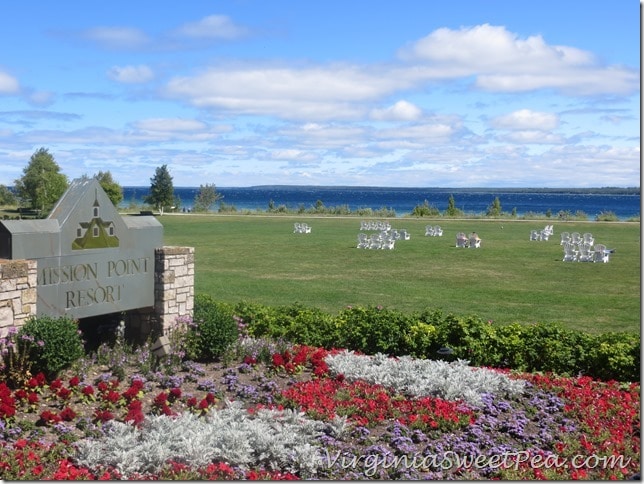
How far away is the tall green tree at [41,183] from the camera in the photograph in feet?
157

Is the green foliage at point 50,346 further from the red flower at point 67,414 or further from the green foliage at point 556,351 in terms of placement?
the green foliage at point 556,351

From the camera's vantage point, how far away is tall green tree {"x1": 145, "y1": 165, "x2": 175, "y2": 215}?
2672 inches

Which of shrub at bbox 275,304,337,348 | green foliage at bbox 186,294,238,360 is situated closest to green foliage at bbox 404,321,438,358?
shrub at bbox 275,304,337,348

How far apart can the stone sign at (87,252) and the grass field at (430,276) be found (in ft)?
19.3

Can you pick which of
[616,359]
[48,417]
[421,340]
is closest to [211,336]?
[48,417]

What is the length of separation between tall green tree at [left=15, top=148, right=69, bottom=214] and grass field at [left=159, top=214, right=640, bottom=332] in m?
16.1

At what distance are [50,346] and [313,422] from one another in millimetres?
3245

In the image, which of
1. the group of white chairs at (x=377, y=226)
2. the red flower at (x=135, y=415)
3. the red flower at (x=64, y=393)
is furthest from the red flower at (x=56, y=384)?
the group of white chairs at (x=377, y=226)

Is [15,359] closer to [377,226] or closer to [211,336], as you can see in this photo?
[211,336]

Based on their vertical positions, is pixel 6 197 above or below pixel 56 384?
above

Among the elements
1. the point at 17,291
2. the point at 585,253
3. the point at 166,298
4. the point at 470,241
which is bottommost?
the point at 585,253

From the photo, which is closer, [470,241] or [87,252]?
[87,252]

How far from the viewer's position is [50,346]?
8.23m

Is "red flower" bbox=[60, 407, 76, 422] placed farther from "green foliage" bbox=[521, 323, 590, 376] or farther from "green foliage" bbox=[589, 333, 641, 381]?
"green foliage" bbox=[589, 333, 641, 381]
